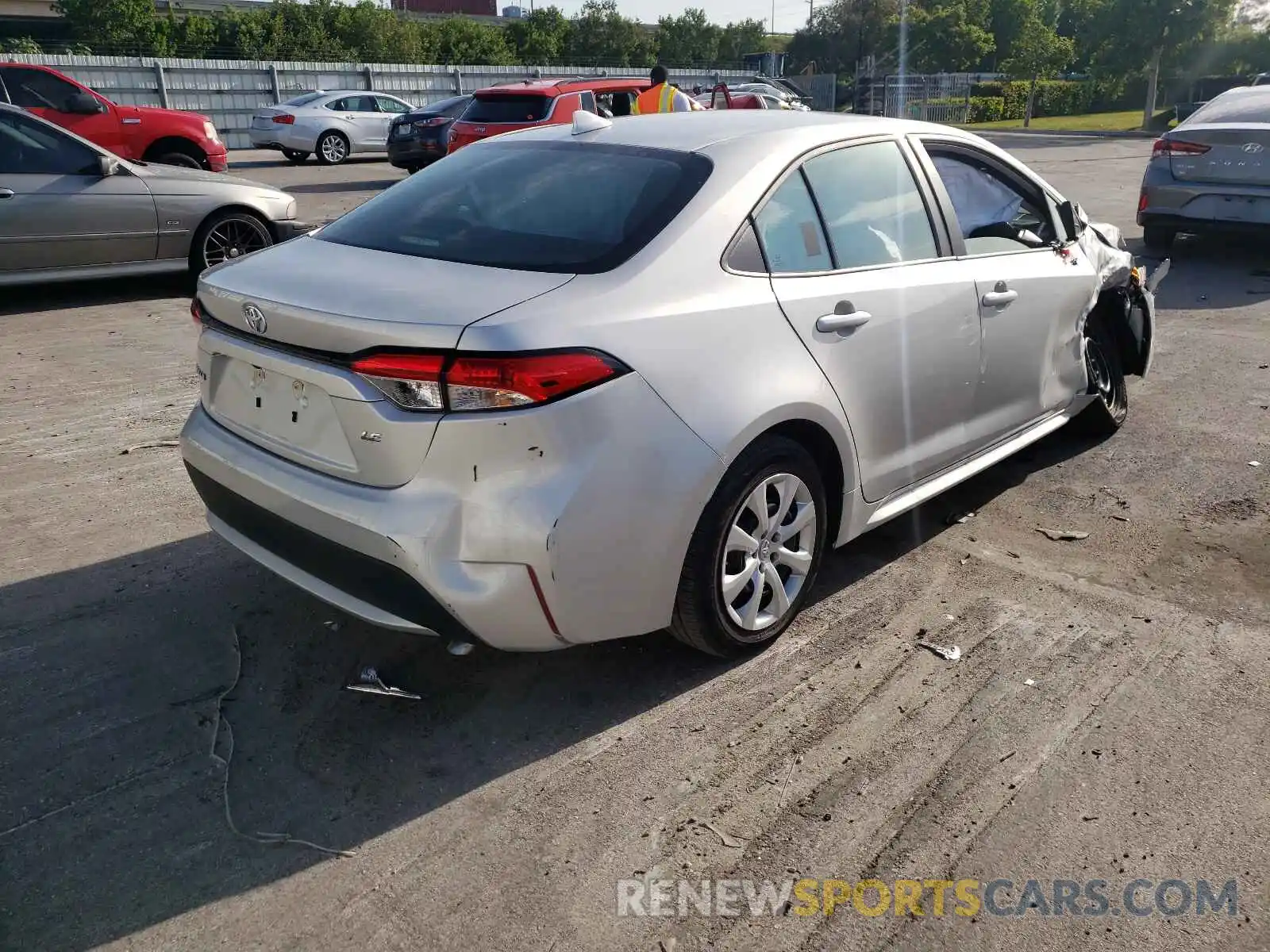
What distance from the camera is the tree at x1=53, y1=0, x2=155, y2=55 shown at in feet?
139

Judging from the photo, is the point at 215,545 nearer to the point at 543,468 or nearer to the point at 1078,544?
the point at 543,468

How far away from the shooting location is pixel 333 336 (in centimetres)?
288

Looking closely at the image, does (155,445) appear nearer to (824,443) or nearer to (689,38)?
(824,443)

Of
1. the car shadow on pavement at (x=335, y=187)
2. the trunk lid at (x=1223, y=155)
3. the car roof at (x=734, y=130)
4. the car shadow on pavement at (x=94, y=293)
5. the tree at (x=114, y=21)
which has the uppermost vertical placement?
the tree at (x=114, y=21)

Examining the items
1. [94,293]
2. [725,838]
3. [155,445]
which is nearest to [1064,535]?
[725,838]

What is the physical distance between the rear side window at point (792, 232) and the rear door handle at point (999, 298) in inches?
35.2

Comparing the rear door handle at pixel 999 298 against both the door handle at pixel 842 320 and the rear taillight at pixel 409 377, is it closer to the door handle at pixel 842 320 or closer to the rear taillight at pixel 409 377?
the door handle at pixel 842 320

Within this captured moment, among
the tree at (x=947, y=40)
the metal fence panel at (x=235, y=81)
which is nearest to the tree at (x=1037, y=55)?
the tree at (x=947, y=40)

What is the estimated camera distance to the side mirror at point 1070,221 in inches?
197

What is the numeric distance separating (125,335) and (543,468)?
5.93 m

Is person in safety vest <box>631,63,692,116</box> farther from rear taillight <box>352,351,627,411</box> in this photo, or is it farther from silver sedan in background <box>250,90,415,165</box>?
silver sedan in background <box>250,90,415,165</box>

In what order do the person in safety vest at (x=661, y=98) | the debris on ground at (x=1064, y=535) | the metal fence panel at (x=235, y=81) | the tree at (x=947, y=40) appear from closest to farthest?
the debris on ground at (x=1064, y=535), the person in safety vest at (x=661, y=98), the metal fence panel at (x=235, y=81), the tree at (x=947, y=40)

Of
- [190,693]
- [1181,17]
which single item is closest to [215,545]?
[190,693]

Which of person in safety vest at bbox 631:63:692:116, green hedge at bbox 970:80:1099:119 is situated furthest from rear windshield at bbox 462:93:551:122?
green hedge at bbox 970:80:1099:119
